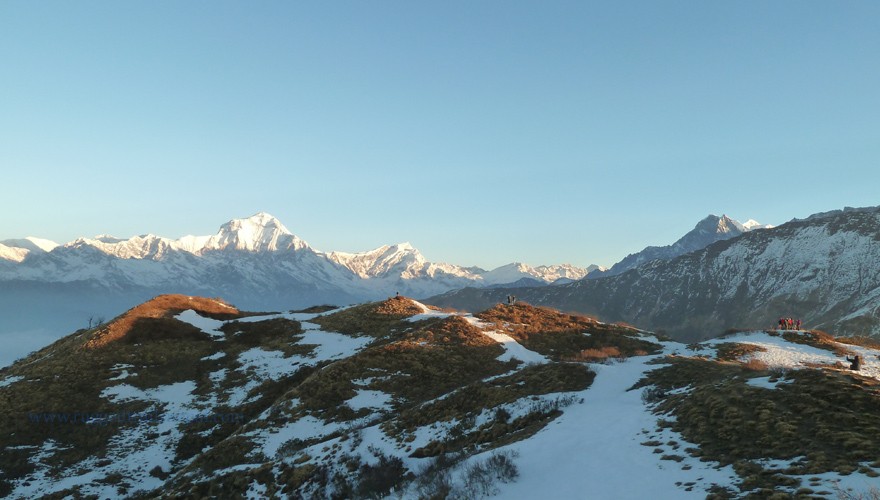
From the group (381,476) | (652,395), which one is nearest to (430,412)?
(381,476)

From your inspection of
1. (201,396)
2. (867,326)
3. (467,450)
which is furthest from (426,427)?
(867,326)

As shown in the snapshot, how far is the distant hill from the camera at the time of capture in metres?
14.3

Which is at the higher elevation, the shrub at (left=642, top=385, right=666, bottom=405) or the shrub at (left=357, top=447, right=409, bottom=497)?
the shrub at (left=642, top=385, right=666, bottom=405)

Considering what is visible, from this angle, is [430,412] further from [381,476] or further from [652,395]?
[652,395]

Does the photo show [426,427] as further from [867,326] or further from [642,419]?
[867,326]

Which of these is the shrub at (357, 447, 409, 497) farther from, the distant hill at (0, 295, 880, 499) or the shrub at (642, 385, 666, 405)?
the shrub at (642, 385, 666, 405)

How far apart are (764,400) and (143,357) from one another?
5011 centimetres

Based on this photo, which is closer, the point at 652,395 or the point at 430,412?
the point at 652,395

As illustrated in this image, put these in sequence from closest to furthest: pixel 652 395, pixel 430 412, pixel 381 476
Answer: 1. pixel 381 476
2. pixel 652 395
3. pixel 430 412

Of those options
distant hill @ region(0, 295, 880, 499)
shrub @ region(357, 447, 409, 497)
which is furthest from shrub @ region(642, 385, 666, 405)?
shrub @ region(357, 447, 409, 497)

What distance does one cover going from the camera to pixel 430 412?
26125 mm

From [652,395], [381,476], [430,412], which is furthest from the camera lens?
[430,412]

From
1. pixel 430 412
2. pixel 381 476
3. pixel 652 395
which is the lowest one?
pixel 381 476

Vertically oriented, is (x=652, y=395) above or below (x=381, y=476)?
above
